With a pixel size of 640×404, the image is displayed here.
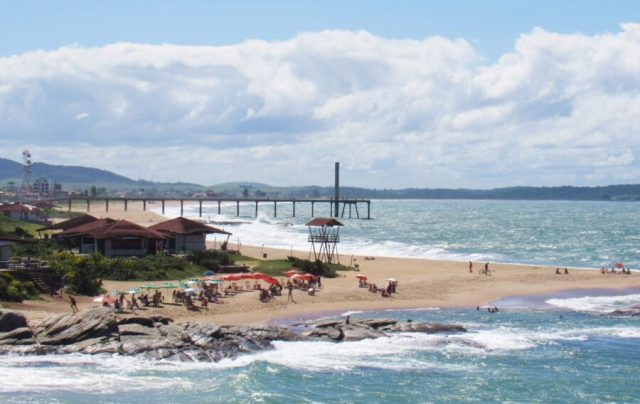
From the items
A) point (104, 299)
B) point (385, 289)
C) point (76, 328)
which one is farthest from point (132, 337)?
point (385, 289)

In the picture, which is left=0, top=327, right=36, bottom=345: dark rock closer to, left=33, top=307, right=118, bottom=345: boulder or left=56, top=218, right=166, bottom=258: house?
left=33, top=307, right=118, bottom=345: boulder

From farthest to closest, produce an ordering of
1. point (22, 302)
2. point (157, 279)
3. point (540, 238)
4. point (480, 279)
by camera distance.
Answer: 1. point (540, 238)
2. point (480, 279)
3. point (157, 279)
4. point (22, 302)

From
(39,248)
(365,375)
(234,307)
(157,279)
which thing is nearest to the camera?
(365,375)

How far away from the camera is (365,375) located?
26297 millimetres

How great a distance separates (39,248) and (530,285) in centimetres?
2901

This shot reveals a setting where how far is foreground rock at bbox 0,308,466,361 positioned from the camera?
27.5 metres

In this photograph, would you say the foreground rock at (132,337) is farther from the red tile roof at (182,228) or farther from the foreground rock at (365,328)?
the red tile roof at (182,228)

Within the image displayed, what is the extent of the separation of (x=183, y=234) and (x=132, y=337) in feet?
86.2

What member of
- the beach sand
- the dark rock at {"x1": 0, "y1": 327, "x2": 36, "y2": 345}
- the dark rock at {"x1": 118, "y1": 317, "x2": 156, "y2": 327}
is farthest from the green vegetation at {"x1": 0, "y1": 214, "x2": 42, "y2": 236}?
the dark rock at {"x1": 0, "y1": 327, "x2": 36, "y2": 345}

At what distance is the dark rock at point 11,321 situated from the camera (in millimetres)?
28016

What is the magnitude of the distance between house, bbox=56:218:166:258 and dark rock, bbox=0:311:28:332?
21.4 m

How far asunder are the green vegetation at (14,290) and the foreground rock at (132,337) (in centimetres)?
491

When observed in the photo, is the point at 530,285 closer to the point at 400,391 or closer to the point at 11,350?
the point at 400,391

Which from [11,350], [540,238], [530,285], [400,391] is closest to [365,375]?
[400,391]
